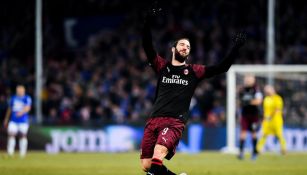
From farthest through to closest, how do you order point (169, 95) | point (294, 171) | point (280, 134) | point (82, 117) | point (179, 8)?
point (179, 8) → point (82, 117) → point (280, 134) → point (294, 171) → point (169, 95)

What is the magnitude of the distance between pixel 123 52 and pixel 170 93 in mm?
24275

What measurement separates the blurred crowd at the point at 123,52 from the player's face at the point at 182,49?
17.7m

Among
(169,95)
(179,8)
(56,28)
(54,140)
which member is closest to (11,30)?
(56,28)

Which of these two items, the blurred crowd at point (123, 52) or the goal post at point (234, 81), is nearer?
the goal post at point (234, 81)

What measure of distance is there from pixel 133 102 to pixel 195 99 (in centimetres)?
242

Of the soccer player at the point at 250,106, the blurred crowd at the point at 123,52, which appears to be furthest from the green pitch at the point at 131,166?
the blurred crowd at the point at 123,52

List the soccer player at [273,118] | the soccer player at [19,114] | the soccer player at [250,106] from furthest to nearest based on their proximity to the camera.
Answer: the soccer player at [273,118], the soccer player at [19,114], the soccer player at [250,106]

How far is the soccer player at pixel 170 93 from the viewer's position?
1271 centimetres

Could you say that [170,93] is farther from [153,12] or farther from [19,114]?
[19,114]

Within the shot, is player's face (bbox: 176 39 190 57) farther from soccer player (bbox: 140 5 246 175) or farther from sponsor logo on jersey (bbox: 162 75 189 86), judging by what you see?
sponsor logo on jersey (bbox: 162 75 189 86)

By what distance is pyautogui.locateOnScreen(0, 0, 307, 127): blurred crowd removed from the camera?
1299 inches

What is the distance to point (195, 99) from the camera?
3306cm

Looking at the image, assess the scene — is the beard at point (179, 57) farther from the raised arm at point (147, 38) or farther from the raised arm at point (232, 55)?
the raised arm at point (232, 55)

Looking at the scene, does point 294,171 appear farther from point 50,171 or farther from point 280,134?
point 280,134
